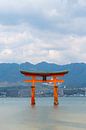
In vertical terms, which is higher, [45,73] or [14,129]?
[45,73]

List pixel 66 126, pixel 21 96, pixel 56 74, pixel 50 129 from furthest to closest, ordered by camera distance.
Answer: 1. pixel 21 96
2. pixel 56 74
3. pixel 66 126
4. pixel 50 129

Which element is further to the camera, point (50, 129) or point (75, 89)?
point (75, 89)

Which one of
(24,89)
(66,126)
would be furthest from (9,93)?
(66,126)

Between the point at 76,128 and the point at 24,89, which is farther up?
the point at 24,89

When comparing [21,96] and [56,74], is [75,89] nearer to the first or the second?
[21,96]

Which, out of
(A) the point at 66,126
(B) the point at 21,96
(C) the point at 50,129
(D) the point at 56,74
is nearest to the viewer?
(C) the point at 50,129

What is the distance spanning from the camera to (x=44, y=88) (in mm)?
A: 192500

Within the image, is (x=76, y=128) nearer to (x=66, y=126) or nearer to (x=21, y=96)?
(x=66, y=126)

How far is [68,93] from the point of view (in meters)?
196

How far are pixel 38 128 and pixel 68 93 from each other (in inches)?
6291

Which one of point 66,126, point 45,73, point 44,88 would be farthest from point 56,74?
point 44,88

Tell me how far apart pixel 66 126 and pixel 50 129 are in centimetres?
289

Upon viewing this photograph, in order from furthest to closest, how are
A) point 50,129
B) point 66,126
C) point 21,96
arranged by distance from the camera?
point 21,96
point 66,126
point 50,129

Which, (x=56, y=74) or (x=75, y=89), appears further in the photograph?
(x=75, y=89)
